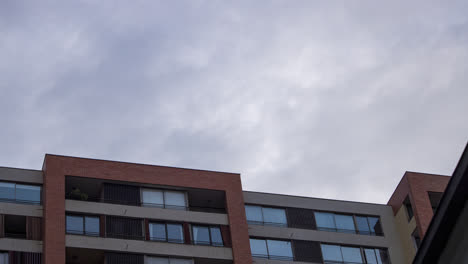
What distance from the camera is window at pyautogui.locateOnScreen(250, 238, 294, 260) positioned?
56.6 meters

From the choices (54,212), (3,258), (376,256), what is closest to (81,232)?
(54,212)

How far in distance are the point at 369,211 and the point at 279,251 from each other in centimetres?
970

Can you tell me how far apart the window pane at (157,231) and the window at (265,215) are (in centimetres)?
762

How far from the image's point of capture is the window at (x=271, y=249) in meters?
56.6

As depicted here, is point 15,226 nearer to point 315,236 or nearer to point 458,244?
point 315,236

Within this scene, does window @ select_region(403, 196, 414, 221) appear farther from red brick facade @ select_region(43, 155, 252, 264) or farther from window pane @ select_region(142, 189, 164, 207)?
window pane @ select_region(142, 189, 164, 207)

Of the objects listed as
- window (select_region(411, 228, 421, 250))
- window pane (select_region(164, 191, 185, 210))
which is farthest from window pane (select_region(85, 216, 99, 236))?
window (select_region(411, 228, 421, 250))

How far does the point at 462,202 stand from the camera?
51.0ft

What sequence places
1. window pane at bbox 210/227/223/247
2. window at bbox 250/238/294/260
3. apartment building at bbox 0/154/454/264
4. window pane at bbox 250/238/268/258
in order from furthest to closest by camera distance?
window at bbox 250/238/294/260, window pane at bbox 250/238/268/258, window pane at bbox 210/227/223/247, apartment building at bbox 0/154/454/264

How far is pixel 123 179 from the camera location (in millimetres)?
55219

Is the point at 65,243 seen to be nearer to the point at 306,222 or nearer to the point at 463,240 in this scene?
the point at 306,222

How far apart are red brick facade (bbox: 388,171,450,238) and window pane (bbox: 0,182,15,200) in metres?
30.1

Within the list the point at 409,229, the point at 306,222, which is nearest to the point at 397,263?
the point at 409,229

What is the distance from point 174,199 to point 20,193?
1112 cm
